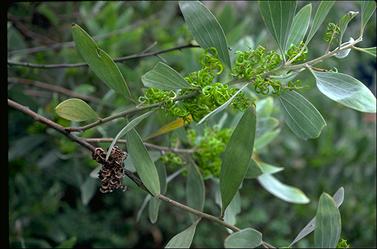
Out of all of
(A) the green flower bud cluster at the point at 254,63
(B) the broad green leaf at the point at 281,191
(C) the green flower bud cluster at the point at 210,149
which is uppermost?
(A) the green flower bud cluster at the point at 254,63

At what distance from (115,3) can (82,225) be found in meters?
0.74

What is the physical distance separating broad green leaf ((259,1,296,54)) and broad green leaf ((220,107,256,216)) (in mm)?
137

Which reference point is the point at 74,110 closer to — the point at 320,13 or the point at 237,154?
the point at 237,154

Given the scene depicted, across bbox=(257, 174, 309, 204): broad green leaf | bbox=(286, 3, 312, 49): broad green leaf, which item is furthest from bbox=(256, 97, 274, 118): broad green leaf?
bbox=(286, 3, 312, 49): broad green leaf

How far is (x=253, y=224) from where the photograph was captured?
1966mm

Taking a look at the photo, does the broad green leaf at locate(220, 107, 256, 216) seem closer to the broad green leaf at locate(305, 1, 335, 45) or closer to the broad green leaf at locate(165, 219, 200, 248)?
the broad green leaf at locate(165, 219, 200, 248)

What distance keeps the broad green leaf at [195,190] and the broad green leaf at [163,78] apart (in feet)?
0.99

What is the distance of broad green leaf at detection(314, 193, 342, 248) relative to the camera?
717mm

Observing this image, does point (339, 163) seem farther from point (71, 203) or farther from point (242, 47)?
point (71, 203)

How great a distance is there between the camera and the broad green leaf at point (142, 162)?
32.0 inches

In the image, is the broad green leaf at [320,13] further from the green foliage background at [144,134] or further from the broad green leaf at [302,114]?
the green foliage background at [144,134]

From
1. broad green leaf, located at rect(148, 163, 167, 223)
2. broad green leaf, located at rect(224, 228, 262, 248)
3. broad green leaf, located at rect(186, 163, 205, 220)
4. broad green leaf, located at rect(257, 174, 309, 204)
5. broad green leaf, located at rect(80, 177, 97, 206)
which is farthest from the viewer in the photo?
broad green leaf, located at rect(80, 177, 97, 206)

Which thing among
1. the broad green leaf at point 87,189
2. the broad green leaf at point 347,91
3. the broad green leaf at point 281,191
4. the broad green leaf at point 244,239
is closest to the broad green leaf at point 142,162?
the broad green leaf at point 244,239

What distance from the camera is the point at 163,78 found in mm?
806
